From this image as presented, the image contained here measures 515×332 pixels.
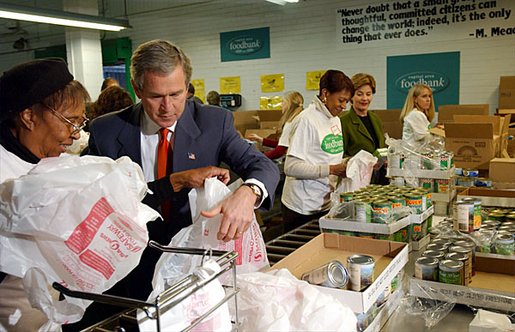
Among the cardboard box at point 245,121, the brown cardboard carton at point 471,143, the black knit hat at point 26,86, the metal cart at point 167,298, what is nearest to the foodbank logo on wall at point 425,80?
the cardboard box at point 245,121

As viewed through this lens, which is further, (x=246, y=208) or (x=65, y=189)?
(x=246, y=208)

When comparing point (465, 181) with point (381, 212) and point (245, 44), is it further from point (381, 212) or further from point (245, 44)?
point (245, 44)

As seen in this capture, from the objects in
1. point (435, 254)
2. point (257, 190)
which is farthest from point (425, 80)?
point (257, 190)

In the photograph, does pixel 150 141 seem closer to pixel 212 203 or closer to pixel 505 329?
pixel 212 203

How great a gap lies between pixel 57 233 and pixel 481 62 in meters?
7.47

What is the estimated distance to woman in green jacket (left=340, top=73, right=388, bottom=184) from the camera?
4070mm

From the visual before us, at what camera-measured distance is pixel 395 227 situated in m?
1.89

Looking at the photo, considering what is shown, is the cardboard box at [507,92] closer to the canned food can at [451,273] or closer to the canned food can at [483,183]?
the canned food can at [483,183]

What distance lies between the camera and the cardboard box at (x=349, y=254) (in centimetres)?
136

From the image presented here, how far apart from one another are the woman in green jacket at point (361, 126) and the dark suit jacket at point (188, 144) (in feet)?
7.57

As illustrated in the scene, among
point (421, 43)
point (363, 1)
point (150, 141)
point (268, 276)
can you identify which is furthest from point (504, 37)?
point (268, 276)

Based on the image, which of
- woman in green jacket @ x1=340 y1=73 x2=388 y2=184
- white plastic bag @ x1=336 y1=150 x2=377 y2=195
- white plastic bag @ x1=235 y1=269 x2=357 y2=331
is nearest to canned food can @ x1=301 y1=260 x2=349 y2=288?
white plastic bag @ x1=235 y1=269 x2=357 y2=331

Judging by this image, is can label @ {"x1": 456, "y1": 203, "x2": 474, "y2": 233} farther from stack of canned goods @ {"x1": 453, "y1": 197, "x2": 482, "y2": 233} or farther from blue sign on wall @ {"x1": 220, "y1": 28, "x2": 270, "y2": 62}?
blue sign on wall @ {"x1": 220, "y1": 28, "x2": 270, "y2": 62}

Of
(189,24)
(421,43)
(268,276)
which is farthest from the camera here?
(189,24)
